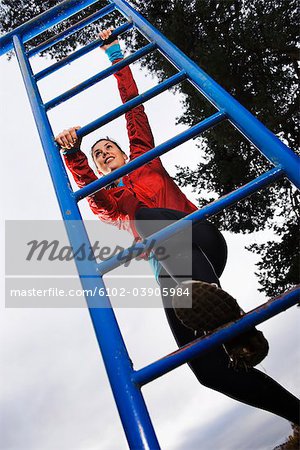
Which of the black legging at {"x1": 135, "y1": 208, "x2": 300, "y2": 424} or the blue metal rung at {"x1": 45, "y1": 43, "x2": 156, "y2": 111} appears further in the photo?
the blue metal rung at {"x1": 45, "y1": 43, "x2": 156, "y2": 111}

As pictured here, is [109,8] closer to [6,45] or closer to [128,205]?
[6,45]

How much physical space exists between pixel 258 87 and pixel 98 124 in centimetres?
599

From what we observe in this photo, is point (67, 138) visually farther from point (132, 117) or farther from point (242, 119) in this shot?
point (132, 117)

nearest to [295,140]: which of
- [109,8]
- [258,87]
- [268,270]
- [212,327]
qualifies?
[258,87]

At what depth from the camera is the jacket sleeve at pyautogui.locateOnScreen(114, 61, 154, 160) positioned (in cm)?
206

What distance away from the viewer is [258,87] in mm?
6656

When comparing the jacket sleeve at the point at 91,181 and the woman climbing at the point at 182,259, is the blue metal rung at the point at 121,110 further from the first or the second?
the jacket sleeve at the point at 91,181

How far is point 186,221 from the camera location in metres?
1.05

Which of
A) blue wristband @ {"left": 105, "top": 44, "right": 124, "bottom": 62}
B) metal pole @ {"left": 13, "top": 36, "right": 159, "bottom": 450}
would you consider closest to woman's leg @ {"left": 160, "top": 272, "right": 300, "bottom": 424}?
metal pole @ {"left": 13, "top": 36, "right": 159, "bottom": 450}

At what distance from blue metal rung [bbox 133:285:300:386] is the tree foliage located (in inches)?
228

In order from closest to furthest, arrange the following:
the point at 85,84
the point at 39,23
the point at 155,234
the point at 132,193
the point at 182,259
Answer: the point at 155,234 → the point at 182,259 → the point at 85,84 → the point at 132,193 → the point at 39,23

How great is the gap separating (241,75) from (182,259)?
6.04 metres

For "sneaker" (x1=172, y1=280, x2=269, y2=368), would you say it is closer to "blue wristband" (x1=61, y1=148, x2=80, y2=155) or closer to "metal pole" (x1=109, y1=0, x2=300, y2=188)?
"metal pole" (x1=109, y1=0, x2=300, y2=188)

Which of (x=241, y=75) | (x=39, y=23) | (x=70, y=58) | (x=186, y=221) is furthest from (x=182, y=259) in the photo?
(x=241, y=75)
